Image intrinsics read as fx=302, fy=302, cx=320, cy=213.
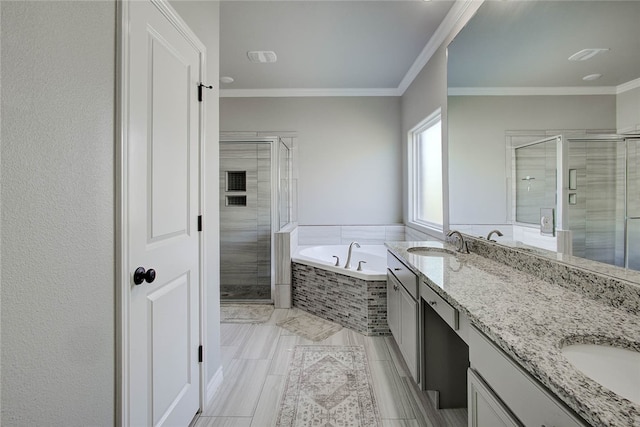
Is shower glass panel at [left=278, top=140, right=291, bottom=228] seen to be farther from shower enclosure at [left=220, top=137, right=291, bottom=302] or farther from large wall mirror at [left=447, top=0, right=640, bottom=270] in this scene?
large wall mirror at [left=447, top=0, right=640, bottom=270]

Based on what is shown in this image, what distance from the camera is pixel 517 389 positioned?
78 cm

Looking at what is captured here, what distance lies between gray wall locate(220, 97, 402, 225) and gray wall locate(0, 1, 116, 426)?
320cm

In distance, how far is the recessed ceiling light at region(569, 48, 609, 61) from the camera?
1170 millimetres

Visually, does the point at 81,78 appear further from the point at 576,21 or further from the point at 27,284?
the point at 576,21

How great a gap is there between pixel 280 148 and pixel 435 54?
1.91 m

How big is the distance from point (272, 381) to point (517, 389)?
5.28 ft

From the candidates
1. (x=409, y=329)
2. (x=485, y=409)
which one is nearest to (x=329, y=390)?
(x=409, y=329)

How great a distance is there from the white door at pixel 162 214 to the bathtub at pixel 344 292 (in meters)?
1.47

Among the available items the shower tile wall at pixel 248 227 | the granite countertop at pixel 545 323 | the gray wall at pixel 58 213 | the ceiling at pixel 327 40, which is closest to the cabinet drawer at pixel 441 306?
the granite countertop at pixel 545 323

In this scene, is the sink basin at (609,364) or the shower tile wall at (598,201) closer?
the sink basin at (609,364)

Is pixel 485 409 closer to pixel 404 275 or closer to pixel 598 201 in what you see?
pixel 598 201

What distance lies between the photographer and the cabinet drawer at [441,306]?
3.98 feet

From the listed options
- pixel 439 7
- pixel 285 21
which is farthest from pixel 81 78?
pixel 439 7

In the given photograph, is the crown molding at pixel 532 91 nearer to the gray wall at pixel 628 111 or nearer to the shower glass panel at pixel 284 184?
the gray wall at pixel 628 111
